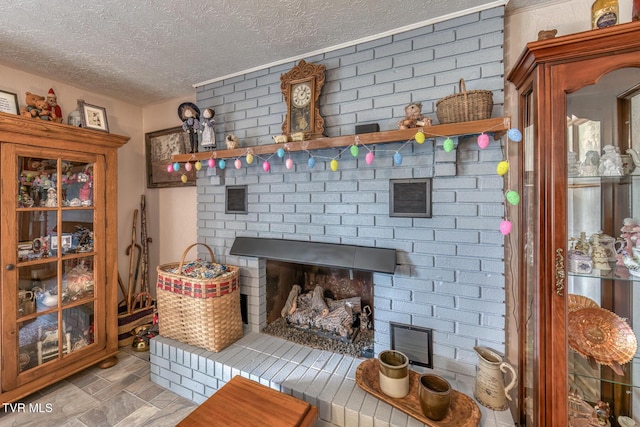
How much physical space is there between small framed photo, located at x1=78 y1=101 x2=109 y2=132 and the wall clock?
1605 millimetres

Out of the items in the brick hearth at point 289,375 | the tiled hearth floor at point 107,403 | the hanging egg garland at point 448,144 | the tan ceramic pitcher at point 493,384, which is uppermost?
the hanging egg garland at point 448,144

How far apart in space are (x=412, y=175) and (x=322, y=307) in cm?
118

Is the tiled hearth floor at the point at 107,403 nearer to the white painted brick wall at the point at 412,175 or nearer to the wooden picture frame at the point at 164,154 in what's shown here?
the white painted brick wall at the point at 412,175

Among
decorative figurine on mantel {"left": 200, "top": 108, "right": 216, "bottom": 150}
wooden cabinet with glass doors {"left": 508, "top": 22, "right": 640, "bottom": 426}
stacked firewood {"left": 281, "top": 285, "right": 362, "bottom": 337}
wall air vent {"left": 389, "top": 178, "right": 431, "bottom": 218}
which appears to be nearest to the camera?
wooden cabinet with glass doors {"left": 508, "top": 22, "right": 640, "bottom": 426}

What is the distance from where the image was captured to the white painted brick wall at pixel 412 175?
4.51 ft

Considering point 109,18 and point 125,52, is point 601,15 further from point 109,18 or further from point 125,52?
point 125,52

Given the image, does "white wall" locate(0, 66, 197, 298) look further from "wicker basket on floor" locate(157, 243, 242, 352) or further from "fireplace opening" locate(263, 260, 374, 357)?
"fireplace opening" locate(263, 260, 374, 357)

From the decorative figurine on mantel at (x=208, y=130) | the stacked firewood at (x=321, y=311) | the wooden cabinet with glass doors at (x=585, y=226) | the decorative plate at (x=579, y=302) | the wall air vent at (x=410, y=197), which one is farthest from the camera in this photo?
A: the decorative figurine on mantel at (x=208, y=130)

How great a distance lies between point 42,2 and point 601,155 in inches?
104

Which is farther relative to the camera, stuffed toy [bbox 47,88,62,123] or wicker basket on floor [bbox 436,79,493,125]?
stuffed toy [bbox 47,88,62,123]

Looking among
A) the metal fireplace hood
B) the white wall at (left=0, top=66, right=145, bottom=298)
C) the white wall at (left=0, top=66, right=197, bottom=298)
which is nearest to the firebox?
the metal fireplace hood

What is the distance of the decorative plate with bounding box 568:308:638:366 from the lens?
42.7 inches

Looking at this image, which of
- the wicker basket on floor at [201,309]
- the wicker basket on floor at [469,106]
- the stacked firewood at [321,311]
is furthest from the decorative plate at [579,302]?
the wicker basket on floor at [201,309]

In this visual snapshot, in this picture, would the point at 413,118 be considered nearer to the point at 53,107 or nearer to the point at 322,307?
the point at 322,307
